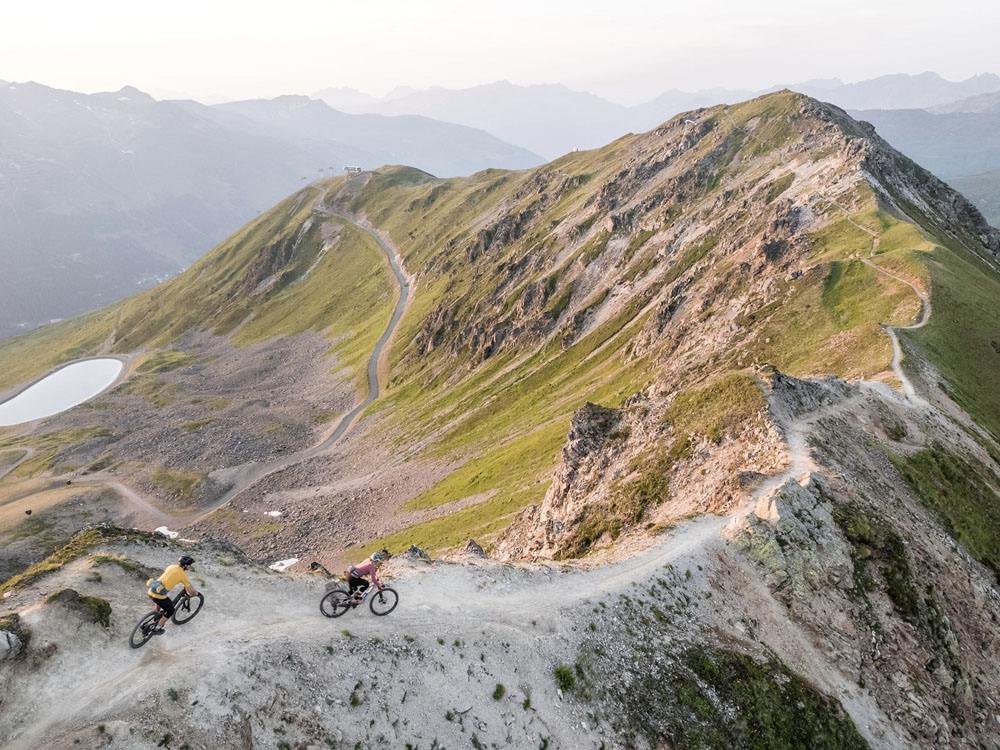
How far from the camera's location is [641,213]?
13150 centimetres

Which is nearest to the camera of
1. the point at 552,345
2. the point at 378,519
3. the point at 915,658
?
the point at 915,658

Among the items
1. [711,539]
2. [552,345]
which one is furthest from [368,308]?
[711,539]

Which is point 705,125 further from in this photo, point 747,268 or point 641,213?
point 747,268

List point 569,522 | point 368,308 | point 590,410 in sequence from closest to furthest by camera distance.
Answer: point 569,522 < point 590,410 < point 368,308

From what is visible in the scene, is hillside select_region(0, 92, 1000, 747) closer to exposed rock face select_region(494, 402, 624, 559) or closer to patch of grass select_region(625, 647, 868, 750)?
patch of grass select_region(625, 647, 868, 750)

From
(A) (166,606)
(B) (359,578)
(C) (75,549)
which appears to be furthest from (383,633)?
(C) (75,549)

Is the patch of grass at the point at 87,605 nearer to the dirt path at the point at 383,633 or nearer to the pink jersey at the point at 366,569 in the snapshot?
the dirt path at the point at 383,633

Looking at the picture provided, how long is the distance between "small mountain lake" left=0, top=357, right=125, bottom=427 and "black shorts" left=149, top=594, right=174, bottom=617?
187223 mm

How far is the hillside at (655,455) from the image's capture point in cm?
2406

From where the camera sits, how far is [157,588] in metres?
19.7

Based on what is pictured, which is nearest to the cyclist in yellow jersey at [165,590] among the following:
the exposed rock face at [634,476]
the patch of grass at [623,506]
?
the exposed rock face at [634,476]

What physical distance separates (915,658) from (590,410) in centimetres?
3544

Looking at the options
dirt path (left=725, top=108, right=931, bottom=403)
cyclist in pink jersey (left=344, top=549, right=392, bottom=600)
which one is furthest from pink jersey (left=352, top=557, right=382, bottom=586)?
dirt path (left=725, top=108, right=931, bottom=403)

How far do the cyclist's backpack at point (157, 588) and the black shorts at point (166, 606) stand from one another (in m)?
0.29
